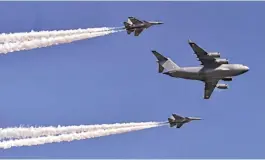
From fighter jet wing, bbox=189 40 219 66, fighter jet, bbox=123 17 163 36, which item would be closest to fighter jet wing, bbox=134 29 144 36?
fighter jet, bbox=123 17 163 36

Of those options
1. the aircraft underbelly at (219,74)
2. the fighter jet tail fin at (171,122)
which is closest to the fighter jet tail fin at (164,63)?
the aircraft underbelly at (219,74)

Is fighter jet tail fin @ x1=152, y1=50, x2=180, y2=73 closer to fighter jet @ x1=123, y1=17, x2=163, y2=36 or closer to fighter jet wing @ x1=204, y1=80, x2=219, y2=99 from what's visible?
fighter jet @ x1=123, y1=17, x2=163, y2=36

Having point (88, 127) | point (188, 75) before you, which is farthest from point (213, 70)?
point (88, 127)

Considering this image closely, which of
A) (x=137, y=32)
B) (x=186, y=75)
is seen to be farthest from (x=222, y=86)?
(x=137, y=32)

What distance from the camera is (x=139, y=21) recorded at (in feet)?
162

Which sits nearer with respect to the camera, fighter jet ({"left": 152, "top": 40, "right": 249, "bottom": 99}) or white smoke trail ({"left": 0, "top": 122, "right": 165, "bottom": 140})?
white smoke trail ({"left": 0, "top": 122, "right": 165, "bottom": 140})

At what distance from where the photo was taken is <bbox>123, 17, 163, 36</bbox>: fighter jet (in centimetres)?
A: 4894

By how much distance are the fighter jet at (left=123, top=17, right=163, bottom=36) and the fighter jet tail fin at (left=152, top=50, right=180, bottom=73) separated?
3998 millimetres

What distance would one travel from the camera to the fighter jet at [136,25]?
161ft

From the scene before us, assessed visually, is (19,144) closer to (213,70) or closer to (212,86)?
(213,70)

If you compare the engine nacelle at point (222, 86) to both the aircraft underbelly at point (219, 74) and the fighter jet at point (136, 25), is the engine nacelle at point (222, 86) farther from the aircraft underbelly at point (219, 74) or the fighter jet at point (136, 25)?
the fighter jet at point (136, 25)

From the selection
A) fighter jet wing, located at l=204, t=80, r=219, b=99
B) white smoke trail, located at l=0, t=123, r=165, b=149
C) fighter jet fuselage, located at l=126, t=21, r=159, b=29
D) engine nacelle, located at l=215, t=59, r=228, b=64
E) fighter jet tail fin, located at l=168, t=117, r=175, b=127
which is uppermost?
fighter jet fuselage, located at l=126, t=21, r=159, b=29

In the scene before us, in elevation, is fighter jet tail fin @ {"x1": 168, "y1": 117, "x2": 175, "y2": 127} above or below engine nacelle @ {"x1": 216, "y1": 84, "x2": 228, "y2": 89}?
below

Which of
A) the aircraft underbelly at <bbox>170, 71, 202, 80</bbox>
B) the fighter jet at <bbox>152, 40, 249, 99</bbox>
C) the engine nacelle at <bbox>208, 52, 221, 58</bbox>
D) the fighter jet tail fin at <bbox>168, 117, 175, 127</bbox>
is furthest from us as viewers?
the fighter jet tail fin at <bbox>168, 117, 175, 127</bbox>
